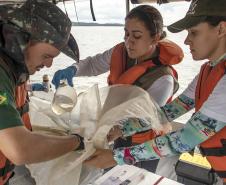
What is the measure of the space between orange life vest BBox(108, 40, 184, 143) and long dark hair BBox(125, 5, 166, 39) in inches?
6.7

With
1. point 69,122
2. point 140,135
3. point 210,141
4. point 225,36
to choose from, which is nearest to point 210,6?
point 225,36

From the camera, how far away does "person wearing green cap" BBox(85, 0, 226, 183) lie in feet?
4.18

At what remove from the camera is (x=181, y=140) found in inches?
52.6

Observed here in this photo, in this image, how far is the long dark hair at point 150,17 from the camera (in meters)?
1.91

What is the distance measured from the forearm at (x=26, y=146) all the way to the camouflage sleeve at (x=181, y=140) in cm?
41

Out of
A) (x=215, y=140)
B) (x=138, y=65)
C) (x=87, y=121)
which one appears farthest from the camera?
(x=138, y=65)

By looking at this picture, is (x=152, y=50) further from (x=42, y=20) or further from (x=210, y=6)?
(x=42, y=20)

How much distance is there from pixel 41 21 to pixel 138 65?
3.33ft

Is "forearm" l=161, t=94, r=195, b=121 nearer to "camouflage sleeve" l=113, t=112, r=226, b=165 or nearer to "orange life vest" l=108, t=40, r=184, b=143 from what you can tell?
"orange life vest" l=108, t=40, r=184, b=143

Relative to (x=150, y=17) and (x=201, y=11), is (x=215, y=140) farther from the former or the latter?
(x=150, y=17)

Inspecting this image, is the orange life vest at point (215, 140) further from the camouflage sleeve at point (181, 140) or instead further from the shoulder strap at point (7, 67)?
the shoulder strap at point (7, 67)

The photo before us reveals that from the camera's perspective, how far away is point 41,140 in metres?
1.08

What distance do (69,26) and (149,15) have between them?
84 cm

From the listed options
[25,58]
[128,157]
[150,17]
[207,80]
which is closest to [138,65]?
[150,17]
